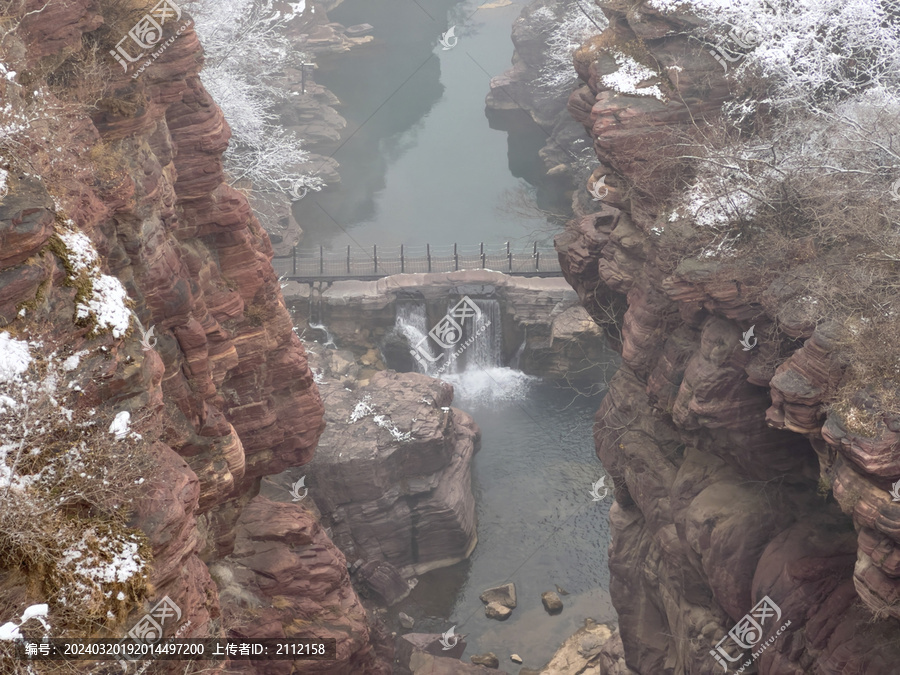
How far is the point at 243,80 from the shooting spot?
3481 cm

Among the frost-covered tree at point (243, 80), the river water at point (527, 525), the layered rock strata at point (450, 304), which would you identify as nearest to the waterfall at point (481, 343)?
the layered rock strata at point (450, 304)

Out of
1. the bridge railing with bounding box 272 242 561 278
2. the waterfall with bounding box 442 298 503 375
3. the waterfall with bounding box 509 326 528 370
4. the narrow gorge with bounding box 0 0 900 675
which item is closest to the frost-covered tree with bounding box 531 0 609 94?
the narrow gorge with bounding box 0 0 900 675

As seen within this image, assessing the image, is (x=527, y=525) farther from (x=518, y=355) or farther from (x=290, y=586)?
(x=290, y=586)

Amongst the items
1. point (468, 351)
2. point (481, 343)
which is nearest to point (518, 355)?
point (481, 343)

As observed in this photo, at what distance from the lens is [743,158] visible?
18.3 meters

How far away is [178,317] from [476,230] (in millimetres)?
30940

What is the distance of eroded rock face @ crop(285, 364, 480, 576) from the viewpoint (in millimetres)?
26000

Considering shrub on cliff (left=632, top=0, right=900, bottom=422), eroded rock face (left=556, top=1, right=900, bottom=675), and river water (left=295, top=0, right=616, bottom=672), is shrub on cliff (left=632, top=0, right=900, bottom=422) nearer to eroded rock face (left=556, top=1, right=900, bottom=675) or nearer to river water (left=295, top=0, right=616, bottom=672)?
eroded rock face (left=556, top=1, right=900, bottom=675)

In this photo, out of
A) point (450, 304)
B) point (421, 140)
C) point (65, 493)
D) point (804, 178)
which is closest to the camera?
point (65, 493)

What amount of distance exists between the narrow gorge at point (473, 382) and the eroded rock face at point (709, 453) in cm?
8

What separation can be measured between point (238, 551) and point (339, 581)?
8.21 ft

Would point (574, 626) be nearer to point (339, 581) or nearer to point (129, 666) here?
point (339, 581)

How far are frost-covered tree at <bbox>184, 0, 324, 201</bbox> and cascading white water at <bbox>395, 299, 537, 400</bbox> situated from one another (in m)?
8.58

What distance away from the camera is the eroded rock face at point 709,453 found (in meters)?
14.2
